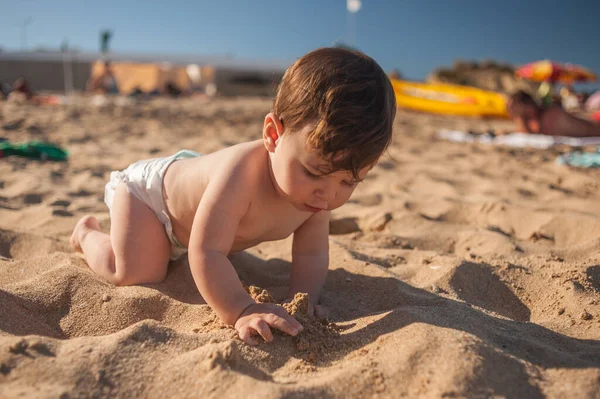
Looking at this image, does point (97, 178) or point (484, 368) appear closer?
point (484, 368)

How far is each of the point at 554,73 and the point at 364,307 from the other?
10733 mm

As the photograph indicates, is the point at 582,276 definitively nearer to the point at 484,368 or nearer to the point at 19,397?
the point at 484,368

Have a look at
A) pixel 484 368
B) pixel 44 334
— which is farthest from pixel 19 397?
pixel 484 368

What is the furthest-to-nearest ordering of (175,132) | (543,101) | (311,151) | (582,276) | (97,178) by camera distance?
(543,101) → (175,132) → (97,178) → (582,276) → (311,151)

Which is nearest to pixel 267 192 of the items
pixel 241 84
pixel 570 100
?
pixel 570 100

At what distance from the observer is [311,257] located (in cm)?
201

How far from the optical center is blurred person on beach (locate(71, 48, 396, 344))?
1521mm

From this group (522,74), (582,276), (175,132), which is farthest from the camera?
(522,74)

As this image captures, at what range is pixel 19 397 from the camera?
1141 millimetres

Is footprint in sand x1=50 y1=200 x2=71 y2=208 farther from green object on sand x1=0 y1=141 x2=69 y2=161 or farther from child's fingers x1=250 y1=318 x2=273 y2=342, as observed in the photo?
child's fingers x1=250 y1=318 x2=273 y2=342

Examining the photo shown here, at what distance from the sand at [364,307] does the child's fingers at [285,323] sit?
3 centimetres

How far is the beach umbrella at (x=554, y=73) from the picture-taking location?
10.8 metres

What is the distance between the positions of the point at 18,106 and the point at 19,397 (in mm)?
8338

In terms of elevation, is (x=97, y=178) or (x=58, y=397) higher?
(x=58, y=397)
